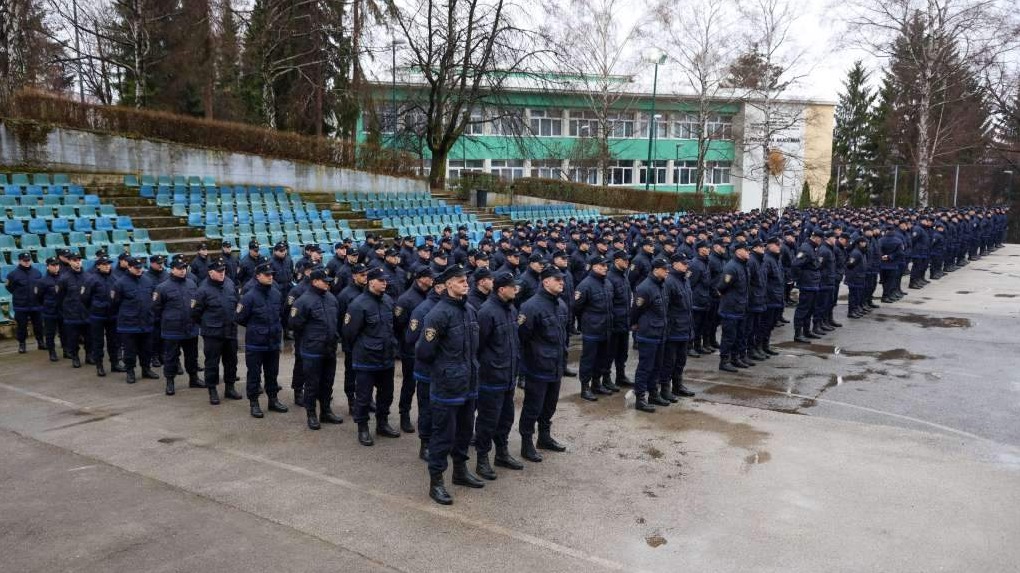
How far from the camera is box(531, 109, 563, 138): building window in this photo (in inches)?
1944

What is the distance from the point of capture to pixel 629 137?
51969 millimetres

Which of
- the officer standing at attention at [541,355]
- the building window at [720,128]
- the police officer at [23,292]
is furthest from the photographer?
the building window at [720,128]

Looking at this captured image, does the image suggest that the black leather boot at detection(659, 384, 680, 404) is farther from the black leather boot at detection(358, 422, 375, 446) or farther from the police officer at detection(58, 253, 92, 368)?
the police officer at detection(58, 253, 92, 368)

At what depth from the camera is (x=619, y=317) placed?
9297 millimetres

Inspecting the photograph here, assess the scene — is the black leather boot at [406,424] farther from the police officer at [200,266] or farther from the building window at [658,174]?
the building window at [658,174]

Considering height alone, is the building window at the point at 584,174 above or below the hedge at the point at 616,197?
above

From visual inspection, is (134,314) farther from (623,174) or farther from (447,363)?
(623,174)

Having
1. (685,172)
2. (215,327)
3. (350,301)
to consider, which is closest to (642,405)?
(350,301)

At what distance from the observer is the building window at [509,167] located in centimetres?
4928

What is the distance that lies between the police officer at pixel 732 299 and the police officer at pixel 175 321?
24.2 ft

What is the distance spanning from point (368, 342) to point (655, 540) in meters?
3.59

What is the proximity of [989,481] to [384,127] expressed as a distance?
29.6 meters

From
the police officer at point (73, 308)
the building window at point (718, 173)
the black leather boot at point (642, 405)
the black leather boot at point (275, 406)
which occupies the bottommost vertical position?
the black leather boot at point (275, 406)

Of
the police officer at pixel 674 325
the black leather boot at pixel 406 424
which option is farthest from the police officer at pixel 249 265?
the police officer at pixel 674 325
